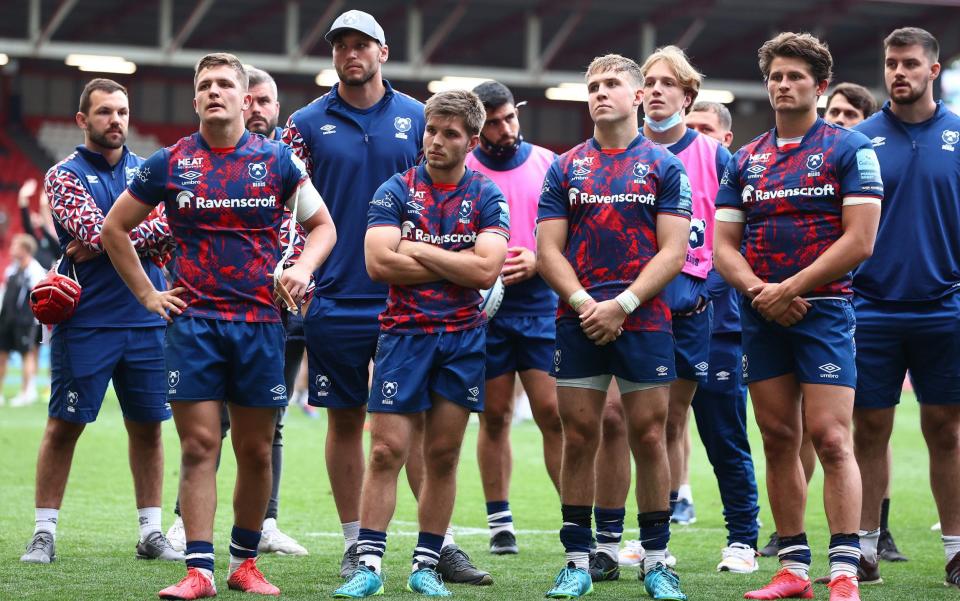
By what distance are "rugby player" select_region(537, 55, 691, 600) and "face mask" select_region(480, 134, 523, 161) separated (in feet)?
4.67

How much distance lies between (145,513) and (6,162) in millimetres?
30319

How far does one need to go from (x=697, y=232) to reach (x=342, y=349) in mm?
2015

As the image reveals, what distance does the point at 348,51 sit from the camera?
6105 mm

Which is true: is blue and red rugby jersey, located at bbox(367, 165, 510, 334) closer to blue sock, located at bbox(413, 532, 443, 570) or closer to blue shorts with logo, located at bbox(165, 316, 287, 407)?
blue shorts with logo, located at bbox(165, 316, 287, 407)

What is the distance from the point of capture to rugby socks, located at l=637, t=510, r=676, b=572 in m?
5.52

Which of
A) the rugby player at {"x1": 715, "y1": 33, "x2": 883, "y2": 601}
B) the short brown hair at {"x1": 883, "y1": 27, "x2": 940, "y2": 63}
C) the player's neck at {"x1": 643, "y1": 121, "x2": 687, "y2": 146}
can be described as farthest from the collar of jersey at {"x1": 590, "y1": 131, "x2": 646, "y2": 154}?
the short brown hair at {"x1": 883, "y1": 27, "x2": 940, "y2": 63}

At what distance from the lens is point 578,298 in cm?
547

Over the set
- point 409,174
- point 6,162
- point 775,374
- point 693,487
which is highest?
point 6,162

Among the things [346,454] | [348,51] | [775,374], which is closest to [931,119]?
[775,374]

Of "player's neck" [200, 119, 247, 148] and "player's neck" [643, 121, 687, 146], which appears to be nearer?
"player's neck" [200, 119, 247, 148]

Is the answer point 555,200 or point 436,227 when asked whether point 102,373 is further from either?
point 555,200

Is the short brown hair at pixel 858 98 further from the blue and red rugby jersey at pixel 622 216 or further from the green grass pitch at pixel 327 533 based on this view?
the green grass pitch at pixel 327 533

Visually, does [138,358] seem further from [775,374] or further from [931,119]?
[931,119]

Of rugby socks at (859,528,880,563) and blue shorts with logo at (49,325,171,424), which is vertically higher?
blue shorts with logo at (49,325,171,424)
